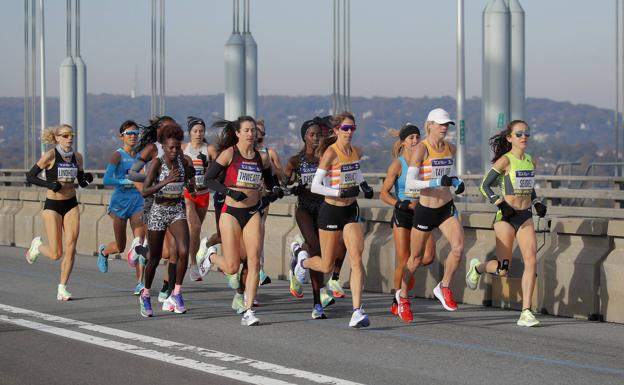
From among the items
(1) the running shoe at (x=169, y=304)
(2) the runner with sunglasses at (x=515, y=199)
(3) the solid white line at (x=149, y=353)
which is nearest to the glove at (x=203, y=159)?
(1) the running shoe at (x=169, y=304)

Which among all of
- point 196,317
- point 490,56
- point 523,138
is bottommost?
point 196,317

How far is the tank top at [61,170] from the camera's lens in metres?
14.5

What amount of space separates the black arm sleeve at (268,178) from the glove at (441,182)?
146cm

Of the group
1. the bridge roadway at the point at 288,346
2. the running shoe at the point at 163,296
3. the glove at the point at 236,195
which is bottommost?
the bridge roadway at the point at 288,346

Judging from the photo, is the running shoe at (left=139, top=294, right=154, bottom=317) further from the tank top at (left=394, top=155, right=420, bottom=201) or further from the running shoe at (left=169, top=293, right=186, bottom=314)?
the tank top at (left=394, top=155, right=420, bottom=201)

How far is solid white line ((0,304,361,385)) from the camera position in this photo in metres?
8.73

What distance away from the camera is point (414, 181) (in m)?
12.1

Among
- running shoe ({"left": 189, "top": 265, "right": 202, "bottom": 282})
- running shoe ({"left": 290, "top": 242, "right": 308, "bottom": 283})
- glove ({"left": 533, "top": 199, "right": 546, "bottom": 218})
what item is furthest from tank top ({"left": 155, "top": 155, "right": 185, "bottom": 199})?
glove ({"left": 533, "top": 199, "right": 546, "bottom": 218})

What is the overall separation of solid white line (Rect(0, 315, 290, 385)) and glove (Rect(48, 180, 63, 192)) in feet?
7.13

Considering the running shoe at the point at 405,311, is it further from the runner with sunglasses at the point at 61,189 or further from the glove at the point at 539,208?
the runner with sunglasses at the point at 61,189

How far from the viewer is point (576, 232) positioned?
12.9 m

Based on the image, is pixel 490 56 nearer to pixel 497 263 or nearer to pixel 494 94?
pixel 494 94

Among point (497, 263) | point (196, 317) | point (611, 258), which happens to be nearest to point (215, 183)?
point (196, 317)

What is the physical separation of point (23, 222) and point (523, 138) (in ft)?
49.9
